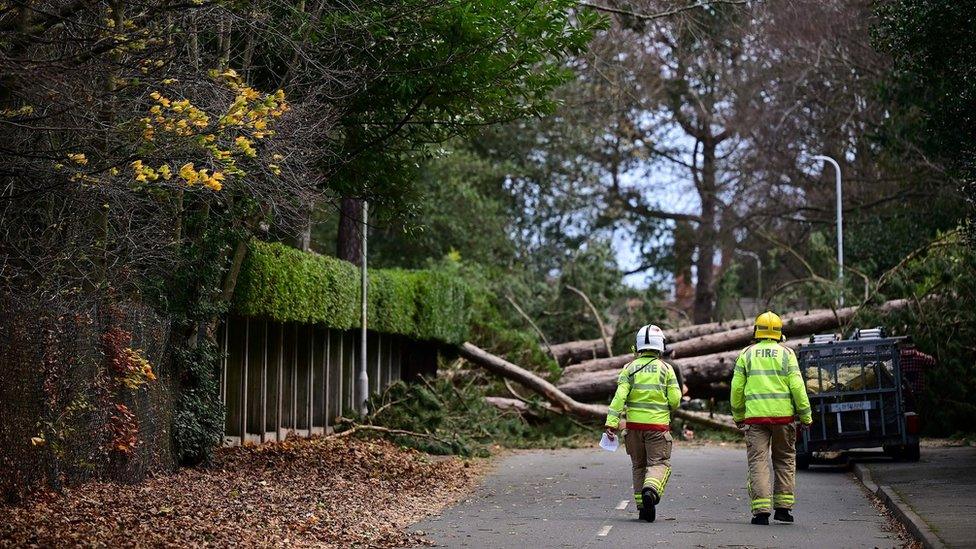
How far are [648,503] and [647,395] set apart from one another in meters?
1.08

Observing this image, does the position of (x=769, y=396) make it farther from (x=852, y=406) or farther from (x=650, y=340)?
(x=852, y=406)

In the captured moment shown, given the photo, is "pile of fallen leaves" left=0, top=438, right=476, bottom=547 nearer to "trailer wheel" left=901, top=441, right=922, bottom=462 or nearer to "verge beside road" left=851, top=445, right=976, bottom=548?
"verge beside road" left=851, top=445, right=976, bottom=548

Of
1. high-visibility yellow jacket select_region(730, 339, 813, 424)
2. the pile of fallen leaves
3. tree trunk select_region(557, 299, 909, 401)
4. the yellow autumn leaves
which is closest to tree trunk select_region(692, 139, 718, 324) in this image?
tree trunk select_region(557, 299, 909, 401)

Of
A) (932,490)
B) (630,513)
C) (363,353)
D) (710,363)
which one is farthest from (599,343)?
(630,513)

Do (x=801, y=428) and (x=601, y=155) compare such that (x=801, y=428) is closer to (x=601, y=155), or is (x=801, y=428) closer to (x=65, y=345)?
(x=65, y=345)

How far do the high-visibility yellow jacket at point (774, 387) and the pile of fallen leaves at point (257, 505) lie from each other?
11.8 ft

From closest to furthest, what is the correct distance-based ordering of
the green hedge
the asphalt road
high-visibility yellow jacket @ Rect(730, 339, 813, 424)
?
the asphalt road < high-visibility yellow jacket @ Rect(730, 339, 813, 424) < the green hedge

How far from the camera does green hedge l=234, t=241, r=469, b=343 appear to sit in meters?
17.6

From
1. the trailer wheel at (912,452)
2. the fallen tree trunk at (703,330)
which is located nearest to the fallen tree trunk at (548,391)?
the fallen tree trunk at (703,330)

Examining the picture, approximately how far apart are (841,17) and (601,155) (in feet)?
60.5

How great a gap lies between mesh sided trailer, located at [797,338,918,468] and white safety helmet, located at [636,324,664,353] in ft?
21.6

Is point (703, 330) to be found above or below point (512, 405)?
above

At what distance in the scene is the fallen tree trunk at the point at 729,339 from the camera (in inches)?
1077

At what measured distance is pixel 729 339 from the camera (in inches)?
1114
